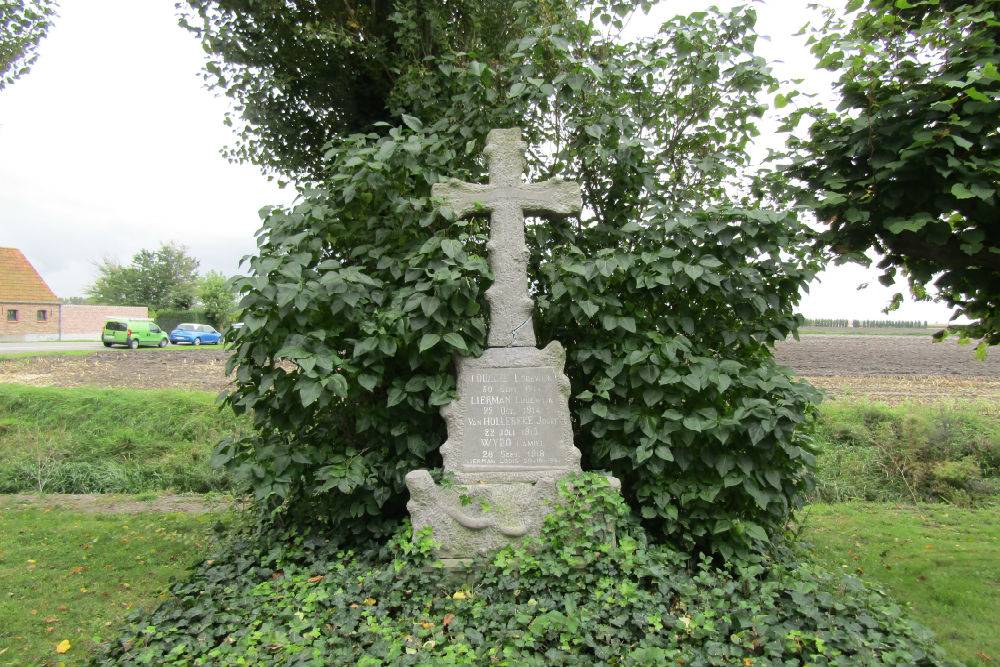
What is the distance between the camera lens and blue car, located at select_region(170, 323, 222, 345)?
31.2 metres

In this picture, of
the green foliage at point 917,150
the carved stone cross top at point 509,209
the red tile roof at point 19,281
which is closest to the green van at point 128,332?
the red tile roof at point 19,281

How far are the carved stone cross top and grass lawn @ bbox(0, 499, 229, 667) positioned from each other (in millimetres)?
2833

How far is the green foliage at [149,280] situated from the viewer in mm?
49575

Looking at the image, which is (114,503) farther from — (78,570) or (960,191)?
(960,191)

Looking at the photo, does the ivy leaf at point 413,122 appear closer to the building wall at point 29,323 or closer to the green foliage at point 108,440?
the green foliage at point 108,440

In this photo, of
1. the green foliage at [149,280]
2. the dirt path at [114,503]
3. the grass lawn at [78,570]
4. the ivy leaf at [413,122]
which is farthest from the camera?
the green foliage at [149,280]

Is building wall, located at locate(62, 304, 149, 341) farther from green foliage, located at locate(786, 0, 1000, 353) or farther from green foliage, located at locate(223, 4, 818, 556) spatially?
green foliage, located at locate(786, 0, 1000, 353)

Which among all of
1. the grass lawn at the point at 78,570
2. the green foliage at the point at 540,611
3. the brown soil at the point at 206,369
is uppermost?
the brown soil at the point at 206,369

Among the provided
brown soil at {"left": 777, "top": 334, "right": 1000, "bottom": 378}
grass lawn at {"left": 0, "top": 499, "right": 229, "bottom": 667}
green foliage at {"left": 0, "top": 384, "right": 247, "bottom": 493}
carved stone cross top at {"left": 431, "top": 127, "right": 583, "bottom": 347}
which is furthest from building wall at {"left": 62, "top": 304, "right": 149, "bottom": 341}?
carved stone cross top at {"left": 431, "top": 127, "right": 583, "bottom": 347}

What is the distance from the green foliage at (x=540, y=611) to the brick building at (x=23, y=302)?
119 ft

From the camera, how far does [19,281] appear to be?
32406mm

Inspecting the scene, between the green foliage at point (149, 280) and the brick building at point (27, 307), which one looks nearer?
the brick building at point (27, 307)

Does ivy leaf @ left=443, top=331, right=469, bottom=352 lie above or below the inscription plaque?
above

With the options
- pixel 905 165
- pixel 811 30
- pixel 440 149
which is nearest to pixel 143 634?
pixel 440 149
